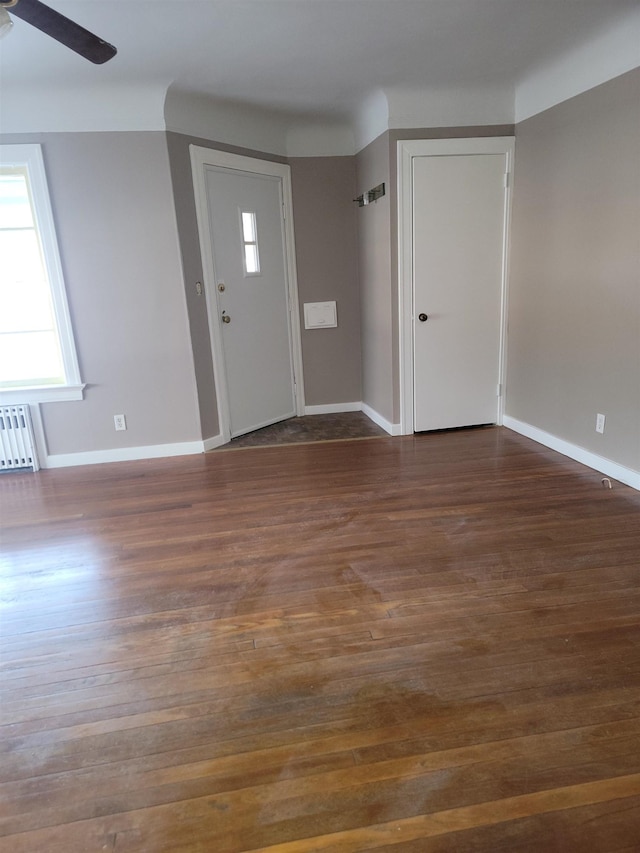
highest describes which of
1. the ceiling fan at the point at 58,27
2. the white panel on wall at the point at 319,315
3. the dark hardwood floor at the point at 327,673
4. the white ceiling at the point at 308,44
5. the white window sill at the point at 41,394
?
the white ceiling at the point at 308,44

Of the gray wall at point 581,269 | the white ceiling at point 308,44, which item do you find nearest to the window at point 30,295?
the white ceiling at point 308,44

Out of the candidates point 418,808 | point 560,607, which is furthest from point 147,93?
point 418,808

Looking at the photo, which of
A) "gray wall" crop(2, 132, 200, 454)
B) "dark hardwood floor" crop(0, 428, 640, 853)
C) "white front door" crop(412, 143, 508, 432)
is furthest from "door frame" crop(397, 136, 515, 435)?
"gray wall" crop(2, 132, 200, 454)

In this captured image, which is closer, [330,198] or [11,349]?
[11,349]

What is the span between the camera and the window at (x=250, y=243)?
437cm

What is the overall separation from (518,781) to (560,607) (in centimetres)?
83

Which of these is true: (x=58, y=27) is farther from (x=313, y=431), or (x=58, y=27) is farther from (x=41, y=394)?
(x=313, y=431)

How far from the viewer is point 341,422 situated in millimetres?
4859

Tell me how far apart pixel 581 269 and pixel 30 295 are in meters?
3.74

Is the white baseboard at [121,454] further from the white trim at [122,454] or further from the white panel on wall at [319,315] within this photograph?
the white panel on wall at [319,315]

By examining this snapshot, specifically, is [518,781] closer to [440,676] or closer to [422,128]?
[440,676]

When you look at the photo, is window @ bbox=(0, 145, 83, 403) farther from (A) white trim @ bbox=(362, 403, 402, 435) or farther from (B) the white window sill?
(A) white trim @ bbox=(362, 403, 402, 435)

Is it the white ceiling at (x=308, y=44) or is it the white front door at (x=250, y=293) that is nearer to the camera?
the white ceiling at (x=308, y=44)

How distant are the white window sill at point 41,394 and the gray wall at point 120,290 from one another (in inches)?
2.7
